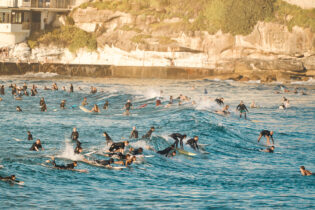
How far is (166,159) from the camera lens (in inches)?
931

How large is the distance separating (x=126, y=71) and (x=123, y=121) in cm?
2775

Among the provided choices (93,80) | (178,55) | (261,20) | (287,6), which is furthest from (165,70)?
(287,6)

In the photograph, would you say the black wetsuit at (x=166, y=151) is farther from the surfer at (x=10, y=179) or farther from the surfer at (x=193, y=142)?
the surfer at (x=10, y=179)

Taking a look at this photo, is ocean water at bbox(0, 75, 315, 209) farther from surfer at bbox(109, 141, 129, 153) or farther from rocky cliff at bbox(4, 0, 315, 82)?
rocky cliff at bbox(4, 0, 315, 82)

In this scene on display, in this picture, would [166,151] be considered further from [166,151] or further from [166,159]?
[166,159]

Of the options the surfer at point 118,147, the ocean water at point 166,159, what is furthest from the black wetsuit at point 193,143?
the surfer at point 118,147

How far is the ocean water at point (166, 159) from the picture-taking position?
57.3ft

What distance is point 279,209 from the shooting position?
1689cm

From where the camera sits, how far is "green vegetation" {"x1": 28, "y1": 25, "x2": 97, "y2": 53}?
6644 cm

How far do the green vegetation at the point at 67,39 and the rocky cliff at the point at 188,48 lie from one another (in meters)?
0.69

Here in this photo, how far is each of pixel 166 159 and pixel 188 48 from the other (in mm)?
40920

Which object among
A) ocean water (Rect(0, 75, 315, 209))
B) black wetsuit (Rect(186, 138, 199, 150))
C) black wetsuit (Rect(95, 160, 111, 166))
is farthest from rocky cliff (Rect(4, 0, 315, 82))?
black wetsuit (Rect(95, 160, 111, 166))

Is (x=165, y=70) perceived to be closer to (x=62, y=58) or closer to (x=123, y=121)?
(x=62, y=58)

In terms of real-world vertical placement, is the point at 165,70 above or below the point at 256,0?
below
